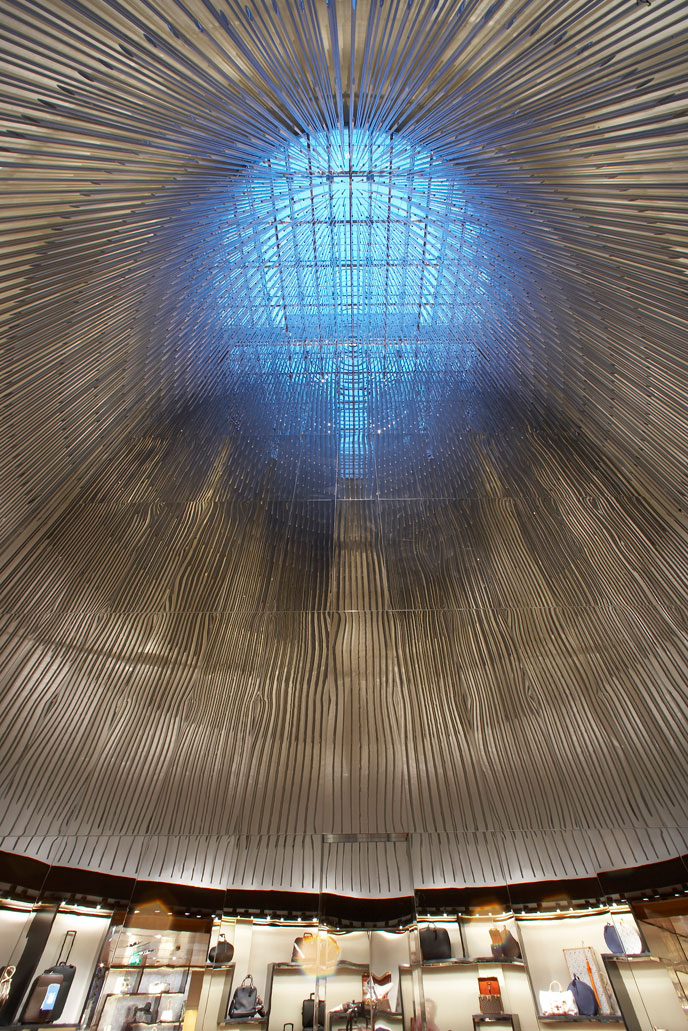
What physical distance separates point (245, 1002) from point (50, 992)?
2017 millimetres

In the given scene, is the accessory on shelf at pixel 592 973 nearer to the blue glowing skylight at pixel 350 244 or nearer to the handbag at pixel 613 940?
the handbag at pixel 613 940

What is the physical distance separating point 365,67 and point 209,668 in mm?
6765

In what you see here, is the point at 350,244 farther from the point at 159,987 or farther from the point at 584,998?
the point at 584,998

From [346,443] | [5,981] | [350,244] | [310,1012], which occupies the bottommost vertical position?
[310,1012]

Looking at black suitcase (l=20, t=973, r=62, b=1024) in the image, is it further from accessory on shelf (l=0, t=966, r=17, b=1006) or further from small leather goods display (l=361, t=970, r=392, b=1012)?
small leather goods display (l=361, t=970, r=392, b=1012)

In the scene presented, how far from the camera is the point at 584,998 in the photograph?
6.32 m

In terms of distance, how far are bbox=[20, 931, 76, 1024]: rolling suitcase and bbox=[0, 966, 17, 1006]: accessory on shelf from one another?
23 centimetres

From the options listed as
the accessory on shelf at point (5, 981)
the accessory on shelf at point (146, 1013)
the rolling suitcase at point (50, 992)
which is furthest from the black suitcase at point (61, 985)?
the accessory on shelf at point (146, 1013)

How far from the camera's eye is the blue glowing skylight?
5.30 metres

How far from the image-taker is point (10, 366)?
17.2 ft

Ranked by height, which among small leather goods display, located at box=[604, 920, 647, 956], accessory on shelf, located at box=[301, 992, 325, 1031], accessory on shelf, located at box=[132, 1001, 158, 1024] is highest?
small leather goods display, located at box=[604, 920, 647, 956]

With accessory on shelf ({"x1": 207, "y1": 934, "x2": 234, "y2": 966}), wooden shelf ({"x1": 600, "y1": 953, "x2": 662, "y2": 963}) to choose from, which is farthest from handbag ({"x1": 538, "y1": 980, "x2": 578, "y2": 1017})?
accessory on shelf ({"x1": 207, "y1": 934, "x2": 234, "y2": 966})

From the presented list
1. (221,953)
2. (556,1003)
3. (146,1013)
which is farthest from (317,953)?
(556,1003)

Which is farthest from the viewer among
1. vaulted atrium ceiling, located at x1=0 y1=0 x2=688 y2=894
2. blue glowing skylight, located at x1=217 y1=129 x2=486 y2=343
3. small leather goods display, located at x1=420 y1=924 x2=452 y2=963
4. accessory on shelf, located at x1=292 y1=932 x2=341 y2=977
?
small leather goods display, located at x1=420 y1=924 x2=452 y2=963
